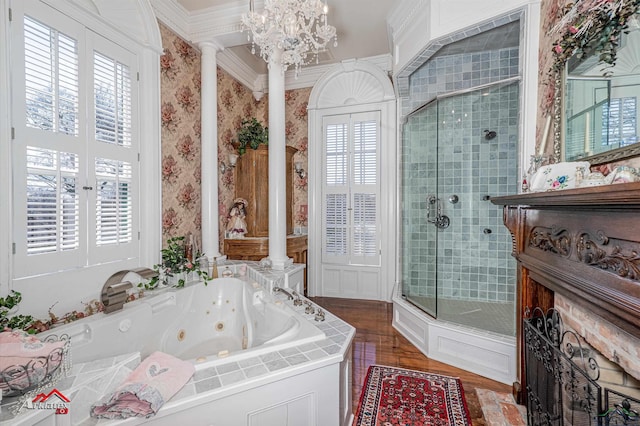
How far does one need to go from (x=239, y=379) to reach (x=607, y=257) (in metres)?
1.41

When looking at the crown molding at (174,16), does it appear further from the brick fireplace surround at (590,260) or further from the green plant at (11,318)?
the brick fireplace surround at (590,260)

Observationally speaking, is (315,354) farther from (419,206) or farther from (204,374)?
(419,206)

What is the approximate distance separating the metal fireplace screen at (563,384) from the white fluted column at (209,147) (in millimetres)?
2862

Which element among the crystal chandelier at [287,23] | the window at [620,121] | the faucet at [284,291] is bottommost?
the faucet at [284,291]

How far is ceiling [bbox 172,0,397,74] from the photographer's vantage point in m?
2.89

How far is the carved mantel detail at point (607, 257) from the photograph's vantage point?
84 centimetres

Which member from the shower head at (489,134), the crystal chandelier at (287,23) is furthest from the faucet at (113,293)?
the shower head at (489,134)

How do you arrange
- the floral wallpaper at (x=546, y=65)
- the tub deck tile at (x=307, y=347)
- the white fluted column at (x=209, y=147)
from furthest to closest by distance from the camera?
1. the white fluted column at (x=209, y=147)
2. the floral wallpaper at (x=546, y=65)
3. the tub deck tile at (x=307, y=347)

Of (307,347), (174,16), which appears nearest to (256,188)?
(174,16)

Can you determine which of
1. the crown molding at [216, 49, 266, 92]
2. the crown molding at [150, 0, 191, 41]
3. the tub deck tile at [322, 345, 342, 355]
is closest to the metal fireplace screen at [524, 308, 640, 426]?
the tub deck tile at [322, 345, 342, 355]

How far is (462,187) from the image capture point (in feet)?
10.1

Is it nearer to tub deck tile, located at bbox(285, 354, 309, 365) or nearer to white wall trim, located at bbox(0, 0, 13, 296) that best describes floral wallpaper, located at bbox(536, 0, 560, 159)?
tub deck tile, located at bbox(285, 354, 309, 365)

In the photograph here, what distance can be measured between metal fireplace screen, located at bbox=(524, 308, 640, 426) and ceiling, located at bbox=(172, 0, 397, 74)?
9.84 feet

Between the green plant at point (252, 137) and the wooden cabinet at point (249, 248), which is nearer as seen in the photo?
the wooden cabinet at point (249, 248)
